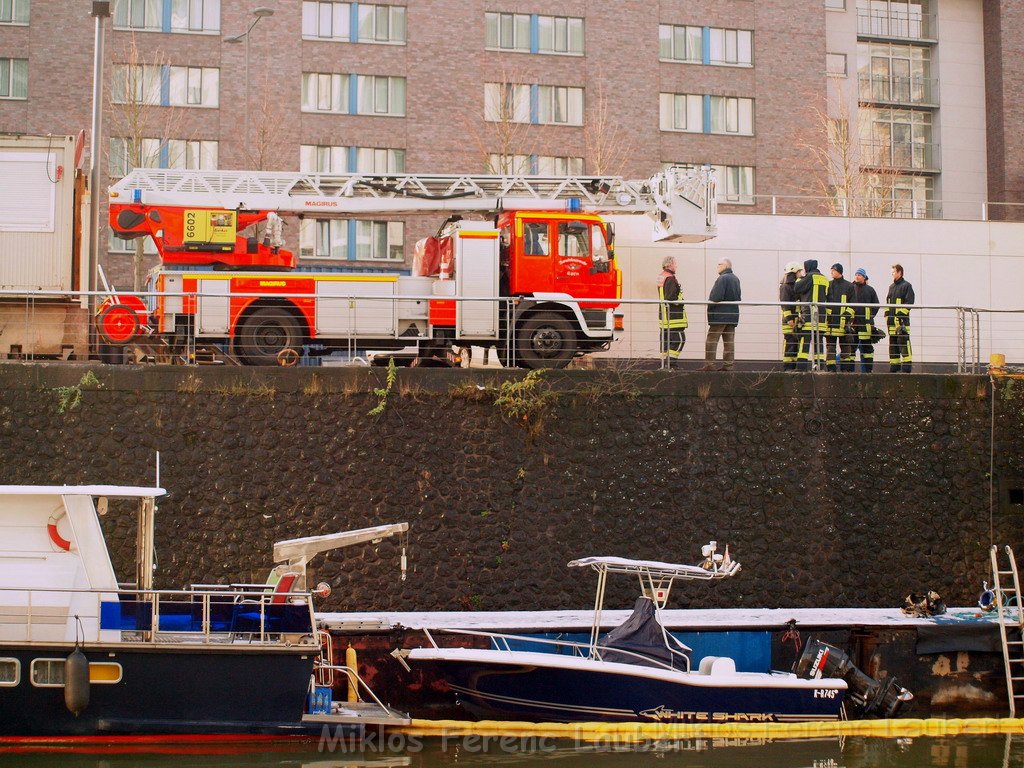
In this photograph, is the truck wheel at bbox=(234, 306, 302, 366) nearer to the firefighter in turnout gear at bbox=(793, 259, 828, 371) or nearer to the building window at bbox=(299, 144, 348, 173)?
the firefighter in turnout gear at bbox=(793, 259, 828, 371)

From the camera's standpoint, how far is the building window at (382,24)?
41031mm

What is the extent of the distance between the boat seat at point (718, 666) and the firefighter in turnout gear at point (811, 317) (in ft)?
17.6

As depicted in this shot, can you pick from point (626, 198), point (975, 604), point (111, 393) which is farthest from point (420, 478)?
point (975, 604)

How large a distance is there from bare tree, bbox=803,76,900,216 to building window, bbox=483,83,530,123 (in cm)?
961

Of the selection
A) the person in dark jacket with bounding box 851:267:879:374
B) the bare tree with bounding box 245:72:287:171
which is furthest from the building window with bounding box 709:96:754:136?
the person in dark jacket with bounding box 851:267:879:374

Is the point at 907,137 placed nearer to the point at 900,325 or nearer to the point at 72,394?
the point at 900,325

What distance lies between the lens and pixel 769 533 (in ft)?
54.3

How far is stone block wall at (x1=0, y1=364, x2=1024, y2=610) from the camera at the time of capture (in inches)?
618

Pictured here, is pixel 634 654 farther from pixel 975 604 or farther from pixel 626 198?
pixel 626 198

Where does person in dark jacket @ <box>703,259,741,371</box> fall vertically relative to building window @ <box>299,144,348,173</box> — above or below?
below

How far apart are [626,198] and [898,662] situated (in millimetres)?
8288

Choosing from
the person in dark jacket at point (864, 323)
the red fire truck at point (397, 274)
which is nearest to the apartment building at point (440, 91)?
the red fire truck at point (397, 274)

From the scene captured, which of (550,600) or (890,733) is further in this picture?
(550,600)

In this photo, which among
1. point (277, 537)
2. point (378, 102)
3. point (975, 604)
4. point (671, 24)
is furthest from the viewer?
point (671, 24)
